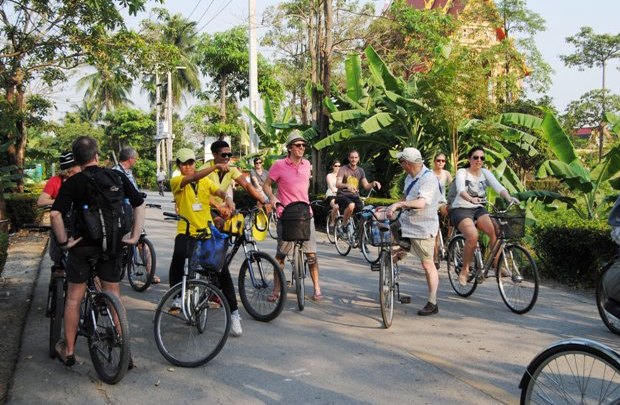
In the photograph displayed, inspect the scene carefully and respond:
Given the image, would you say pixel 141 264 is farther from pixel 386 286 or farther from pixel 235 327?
pixel 386 286

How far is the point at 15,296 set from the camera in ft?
24.4

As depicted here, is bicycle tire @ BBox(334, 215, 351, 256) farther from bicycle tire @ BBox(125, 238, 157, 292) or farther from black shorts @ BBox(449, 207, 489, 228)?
bicycle tire @ BBox(125, 238, 157, 292)

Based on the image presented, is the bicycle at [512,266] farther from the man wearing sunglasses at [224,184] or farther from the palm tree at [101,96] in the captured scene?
the palm tree at [101,96]

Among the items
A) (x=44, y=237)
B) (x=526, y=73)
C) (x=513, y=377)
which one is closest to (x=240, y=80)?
(x=526, y=73)

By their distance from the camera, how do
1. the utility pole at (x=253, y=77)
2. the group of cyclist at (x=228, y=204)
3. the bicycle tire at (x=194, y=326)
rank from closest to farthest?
the group of cyclist at (x=228, y=204), the bicycle tire at (x=194, y=326), the utility pole at (x=253, y=77)

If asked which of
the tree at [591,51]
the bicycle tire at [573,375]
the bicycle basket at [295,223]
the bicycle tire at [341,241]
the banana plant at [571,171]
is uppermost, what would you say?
the tree at [591,51]

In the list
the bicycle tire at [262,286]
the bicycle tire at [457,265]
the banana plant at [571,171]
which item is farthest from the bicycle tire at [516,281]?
the banana plant at [571,171]

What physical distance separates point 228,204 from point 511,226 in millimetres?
3144

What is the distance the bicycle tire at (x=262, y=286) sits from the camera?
5898mm

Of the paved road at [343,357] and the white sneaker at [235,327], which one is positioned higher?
the white sneaker at [235,327]

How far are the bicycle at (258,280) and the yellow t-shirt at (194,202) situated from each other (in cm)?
33

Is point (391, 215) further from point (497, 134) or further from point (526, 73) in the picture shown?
point (526, 73)

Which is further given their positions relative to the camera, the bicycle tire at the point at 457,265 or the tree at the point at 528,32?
the tree at the point at 528,32

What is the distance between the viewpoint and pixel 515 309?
6535 mm
